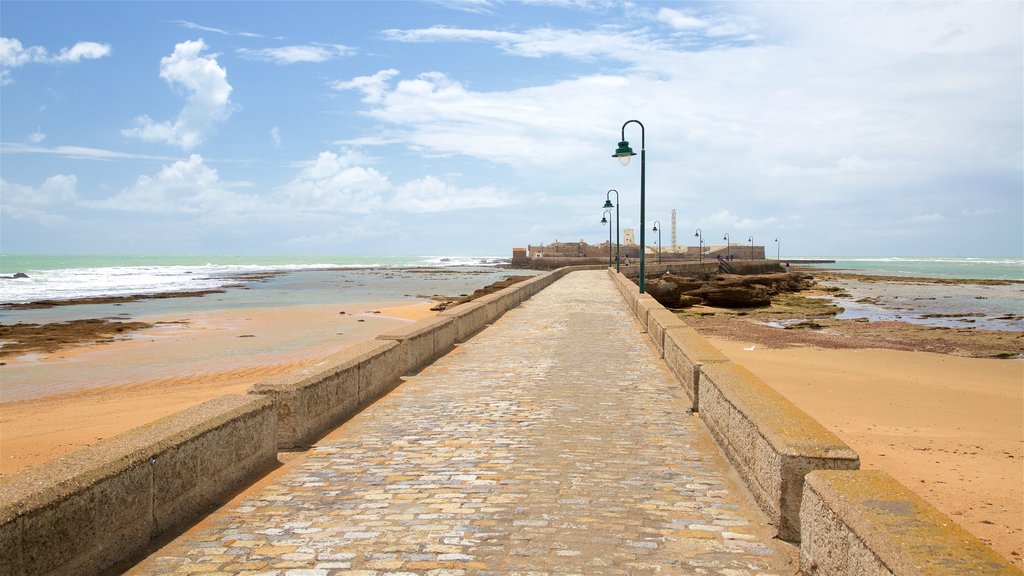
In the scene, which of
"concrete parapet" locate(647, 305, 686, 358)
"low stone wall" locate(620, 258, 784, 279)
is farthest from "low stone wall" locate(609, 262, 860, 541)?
"low stone wall" locate(620, 258, 784, 279)

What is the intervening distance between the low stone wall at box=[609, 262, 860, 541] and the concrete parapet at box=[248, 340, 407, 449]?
3716mm

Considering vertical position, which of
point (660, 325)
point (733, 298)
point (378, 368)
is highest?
point (660, 325)

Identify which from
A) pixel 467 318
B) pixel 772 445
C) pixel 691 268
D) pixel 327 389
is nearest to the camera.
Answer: pixel 772 445

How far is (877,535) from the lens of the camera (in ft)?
9.38

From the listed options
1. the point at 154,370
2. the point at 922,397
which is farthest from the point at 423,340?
the point at 154,370

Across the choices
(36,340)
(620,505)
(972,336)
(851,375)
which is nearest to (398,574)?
(620,505)

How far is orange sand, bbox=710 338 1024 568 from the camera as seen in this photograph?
302 inches

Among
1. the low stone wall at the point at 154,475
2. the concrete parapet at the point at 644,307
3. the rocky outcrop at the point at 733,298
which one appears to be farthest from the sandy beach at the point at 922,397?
the rocky outcrop at the point at 733,298

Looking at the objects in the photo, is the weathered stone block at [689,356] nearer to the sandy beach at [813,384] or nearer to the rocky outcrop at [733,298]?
the sandy beach at [813,384]

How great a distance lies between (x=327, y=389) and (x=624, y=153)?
50.0 feet

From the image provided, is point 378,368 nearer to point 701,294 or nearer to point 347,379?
point 347,379

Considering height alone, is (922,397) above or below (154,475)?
below

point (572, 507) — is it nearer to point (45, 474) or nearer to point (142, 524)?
point (142, 524)

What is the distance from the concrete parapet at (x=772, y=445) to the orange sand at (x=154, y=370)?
347 inches
